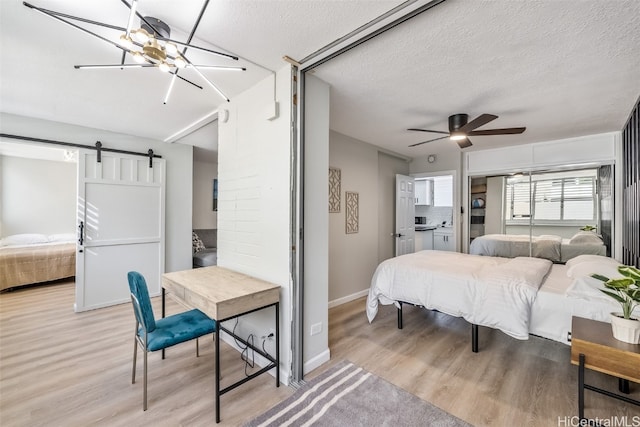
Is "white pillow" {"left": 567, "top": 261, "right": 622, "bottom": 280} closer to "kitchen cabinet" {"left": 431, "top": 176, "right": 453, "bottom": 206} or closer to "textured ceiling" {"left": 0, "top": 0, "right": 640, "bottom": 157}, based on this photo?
"textured ceiling" {"left": 0, "top": 0, "right": 640, "bottom": 157}

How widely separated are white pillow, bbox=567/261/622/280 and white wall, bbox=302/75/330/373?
2.19 metres

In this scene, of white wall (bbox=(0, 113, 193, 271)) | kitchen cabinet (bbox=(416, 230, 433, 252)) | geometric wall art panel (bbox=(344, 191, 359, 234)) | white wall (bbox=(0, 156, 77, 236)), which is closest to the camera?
white wall (bbox=(0, 113, 193, 271))

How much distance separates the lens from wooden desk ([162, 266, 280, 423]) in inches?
70.5

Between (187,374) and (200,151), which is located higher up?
(200,151)

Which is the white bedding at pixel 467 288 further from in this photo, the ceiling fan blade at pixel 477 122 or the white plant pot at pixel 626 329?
the ceiling fan blade at pixel 477 122

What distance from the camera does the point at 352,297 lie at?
13.5 feet

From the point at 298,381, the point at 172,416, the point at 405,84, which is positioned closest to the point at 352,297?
the point at 298,381

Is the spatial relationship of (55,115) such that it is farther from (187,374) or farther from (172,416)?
(172,416)

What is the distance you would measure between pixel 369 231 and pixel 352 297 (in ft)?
3.67

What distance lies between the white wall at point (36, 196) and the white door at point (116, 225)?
3.52m

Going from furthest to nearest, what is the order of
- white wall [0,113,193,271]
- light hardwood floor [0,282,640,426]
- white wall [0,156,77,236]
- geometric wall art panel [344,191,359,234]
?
1. white wall [0,156,77,236]
2. geometric wall art panel [344,191,359,234]
3. white wall [0,113,193,271]
4. light hardwood floor [0,282,640,426]

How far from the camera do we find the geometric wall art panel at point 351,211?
13.2 ft

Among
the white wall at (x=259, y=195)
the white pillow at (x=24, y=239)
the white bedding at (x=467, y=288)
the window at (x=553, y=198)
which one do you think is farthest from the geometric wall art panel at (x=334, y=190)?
the white pillow at (x=24, y=239)

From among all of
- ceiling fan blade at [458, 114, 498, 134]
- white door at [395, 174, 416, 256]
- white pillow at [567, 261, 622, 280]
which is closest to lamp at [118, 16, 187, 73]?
ceiling fan blade at [458, 114, 498, 134]
